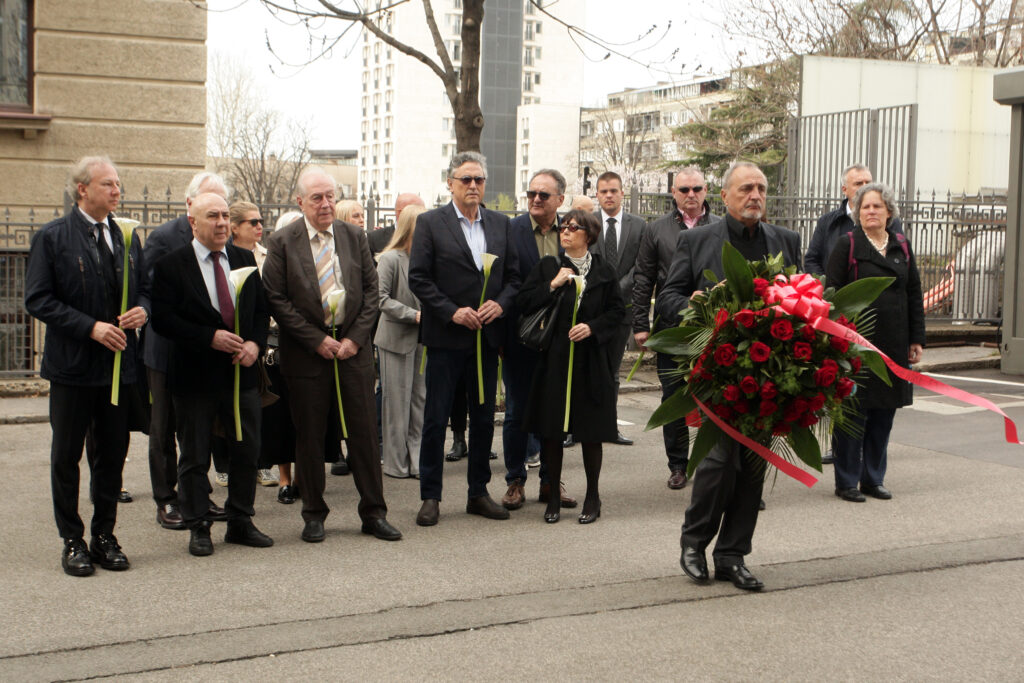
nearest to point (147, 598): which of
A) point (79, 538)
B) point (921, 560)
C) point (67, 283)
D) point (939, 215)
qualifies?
point (79, 538)

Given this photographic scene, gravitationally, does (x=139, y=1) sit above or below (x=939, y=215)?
above

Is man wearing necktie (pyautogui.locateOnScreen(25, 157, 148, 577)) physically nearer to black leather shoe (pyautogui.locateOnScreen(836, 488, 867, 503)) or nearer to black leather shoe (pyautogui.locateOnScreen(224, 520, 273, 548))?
black leather shoe (pyautogui.locateOnScreen(224, 520, 273, 548))

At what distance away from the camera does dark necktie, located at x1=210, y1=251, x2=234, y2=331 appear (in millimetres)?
6578

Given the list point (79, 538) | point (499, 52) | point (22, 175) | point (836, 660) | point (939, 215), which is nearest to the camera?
point (836, 660)

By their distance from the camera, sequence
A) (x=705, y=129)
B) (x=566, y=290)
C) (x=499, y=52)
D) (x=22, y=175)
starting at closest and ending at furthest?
(x=566, y=290) → (x=22, y=175) → (x=705, y=129) → (x=499, y=52)

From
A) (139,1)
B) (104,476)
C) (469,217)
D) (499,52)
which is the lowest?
(104,476)

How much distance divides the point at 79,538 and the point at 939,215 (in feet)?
43.5

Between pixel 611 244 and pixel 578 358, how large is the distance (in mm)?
2223

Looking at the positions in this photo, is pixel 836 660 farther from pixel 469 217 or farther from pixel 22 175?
pixel 22 175

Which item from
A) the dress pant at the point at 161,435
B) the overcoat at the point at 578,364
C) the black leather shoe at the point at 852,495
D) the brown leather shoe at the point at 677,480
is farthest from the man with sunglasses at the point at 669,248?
the dress pant at the point at 161,435

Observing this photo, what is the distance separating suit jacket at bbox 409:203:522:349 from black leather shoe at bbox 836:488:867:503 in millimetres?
2648

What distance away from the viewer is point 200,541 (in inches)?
258

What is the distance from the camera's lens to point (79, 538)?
20.2ft

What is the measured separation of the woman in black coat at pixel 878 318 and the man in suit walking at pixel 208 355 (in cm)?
392
